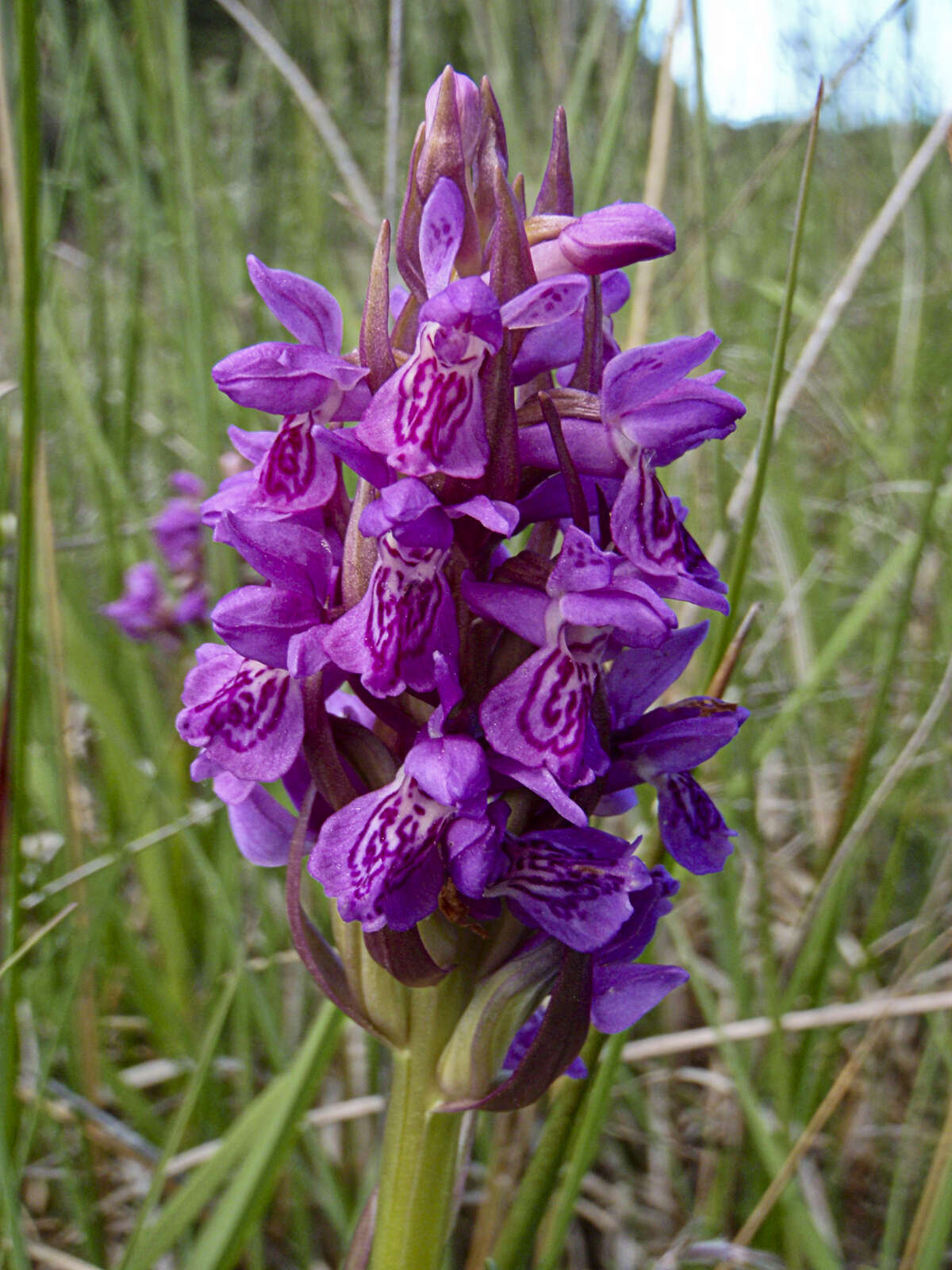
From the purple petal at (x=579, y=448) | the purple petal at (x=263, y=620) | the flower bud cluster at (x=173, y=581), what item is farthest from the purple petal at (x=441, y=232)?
the flower bud cluster at (x=173, y=581)

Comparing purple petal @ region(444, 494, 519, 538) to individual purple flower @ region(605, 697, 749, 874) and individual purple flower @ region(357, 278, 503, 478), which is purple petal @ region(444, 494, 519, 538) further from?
individual purple flower @ region(605, 697, 749, 874)

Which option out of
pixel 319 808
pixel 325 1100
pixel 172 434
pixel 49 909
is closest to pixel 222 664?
pixel 319 808

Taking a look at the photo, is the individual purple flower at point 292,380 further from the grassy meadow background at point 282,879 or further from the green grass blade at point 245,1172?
the green grass blade at point 245,1172

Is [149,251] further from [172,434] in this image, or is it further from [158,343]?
[158,343]

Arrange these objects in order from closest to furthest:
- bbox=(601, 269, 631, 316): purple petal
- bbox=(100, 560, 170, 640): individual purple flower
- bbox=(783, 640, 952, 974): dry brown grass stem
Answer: bbox=(601, 269, 631, 316): purple petal → bbox=(783, 640, 952, 974): dry brown grass stem → bbox=(100, 560, 170, 640): individual purple flower

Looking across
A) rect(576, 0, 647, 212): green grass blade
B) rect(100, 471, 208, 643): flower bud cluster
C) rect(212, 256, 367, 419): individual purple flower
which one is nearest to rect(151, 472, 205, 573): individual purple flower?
rect(100, 471, 208, 643): flower bud cluster

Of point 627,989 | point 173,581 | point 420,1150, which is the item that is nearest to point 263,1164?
point 420,1150
